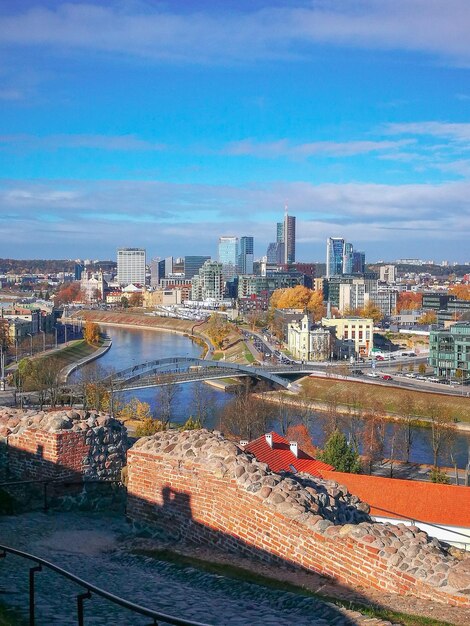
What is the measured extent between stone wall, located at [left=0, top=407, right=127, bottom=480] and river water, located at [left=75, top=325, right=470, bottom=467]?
13.4m

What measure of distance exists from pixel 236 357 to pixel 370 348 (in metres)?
7.36

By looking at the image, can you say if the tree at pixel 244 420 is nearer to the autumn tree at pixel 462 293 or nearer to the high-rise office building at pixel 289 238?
the autumn tree at pixel 462 293

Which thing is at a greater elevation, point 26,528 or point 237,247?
point 237,247

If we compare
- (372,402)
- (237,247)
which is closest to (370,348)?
(372,402)

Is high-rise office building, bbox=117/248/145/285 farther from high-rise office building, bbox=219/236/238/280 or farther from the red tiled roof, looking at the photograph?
the red tiled roof

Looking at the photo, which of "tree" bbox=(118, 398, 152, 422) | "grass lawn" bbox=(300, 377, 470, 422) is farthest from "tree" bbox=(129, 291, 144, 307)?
"tree" bbox=(118, 398, 152, 422)

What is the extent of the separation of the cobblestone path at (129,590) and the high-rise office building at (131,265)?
401ft

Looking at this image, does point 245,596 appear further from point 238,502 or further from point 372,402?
point 372,402

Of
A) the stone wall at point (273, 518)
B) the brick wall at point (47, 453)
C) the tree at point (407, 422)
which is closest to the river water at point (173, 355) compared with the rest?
the tree at point (407, 422)

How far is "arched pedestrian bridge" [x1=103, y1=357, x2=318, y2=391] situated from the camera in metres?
24.6

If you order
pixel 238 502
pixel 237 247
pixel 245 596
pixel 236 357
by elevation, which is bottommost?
pixel 236 357

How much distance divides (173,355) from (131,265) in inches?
3474

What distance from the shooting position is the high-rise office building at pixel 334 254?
371 feet

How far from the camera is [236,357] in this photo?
38.3 meters
